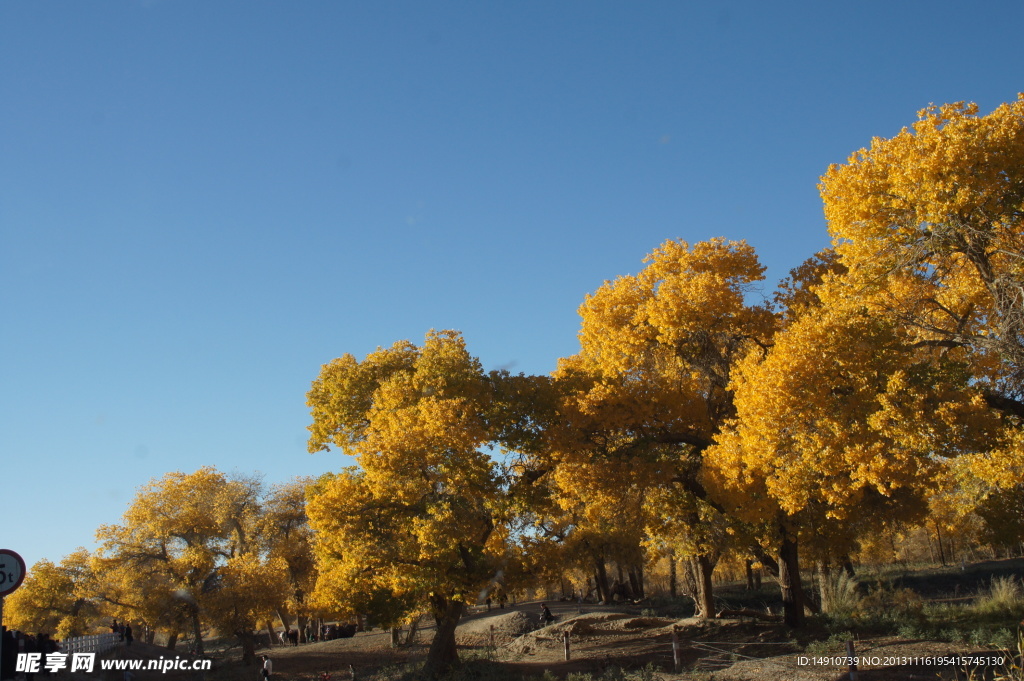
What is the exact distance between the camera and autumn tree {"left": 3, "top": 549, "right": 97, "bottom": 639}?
38000mm

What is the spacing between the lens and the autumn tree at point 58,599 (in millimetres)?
38000

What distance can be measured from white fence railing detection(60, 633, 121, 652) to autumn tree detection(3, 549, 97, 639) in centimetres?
774

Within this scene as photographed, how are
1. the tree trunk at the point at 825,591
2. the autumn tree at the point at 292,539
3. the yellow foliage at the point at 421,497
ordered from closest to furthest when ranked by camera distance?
the yellow foliage at the point at 421,497
the tree trunk at the point at 825,591
the autumn tree at the point at 292,539

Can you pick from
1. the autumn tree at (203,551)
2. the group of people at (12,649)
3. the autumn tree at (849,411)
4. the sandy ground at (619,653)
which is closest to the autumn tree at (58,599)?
the autumn tree at (203,551)

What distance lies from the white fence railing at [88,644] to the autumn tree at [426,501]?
1304 cm

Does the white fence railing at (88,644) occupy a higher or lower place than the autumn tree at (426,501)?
lower

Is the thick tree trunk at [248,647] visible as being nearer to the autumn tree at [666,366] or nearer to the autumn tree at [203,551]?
the autumn tree at [203,551]

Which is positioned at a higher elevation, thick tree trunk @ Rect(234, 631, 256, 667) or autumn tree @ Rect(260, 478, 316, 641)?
autumn tree @ Rect(260, 478, 316, 641)

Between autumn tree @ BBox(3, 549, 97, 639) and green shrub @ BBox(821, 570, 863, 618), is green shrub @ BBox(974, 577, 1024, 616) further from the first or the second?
autumn tree @ BBox(3, 549, 97, 639)

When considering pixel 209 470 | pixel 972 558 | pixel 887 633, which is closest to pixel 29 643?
pixel 209 470

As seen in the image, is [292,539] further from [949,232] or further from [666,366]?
[949,232]

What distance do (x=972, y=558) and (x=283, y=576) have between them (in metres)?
58.5

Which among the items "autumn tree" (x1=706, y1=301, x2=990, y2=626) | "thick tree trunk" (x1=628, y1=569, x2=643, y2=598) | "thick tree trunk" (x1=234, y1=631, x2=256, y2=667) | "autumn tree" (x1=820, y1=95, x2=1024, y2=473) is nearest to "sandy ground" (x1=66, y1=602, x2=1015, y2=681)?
"thick tree trunk" (x1=234, y1=631, x2=256, y2=667)

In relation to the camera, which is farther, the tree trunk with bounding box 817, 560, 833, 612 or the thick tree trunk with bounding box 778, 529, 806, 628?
the tree trunk with bounding box 817, 560, 833, 612
